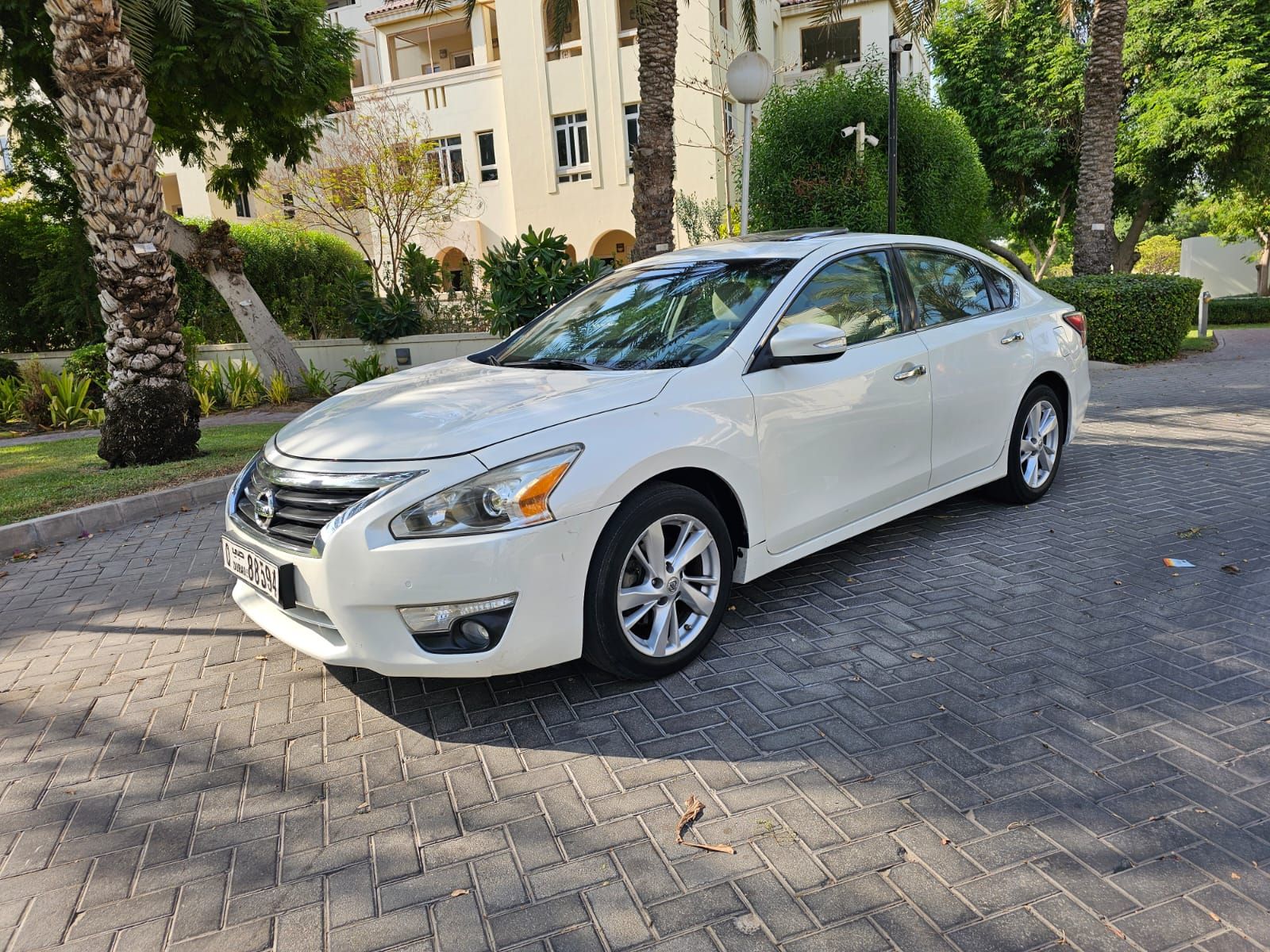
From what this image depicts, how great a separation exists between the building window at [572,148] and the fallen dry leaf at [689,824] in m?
25.5

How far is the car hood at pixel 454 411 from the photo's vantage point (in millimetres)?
3207

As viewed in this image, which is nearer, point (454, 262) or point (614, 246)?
point (614, 246)

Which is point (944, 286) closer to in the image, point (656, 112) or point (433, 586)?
point (433, 586)

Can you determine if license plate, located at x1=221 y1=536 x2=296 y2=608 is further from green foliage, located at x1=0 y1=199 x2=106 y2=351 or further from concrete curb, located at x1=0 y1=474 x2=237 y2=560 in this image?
green foliage, located at x1=0 y1=199 x2=106 y2=351

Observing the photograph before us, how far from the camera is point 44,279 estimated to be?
1780 centimetres

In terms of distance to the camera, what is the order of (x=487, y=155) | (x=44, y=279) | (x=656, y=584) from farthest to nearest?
(x=487, y=155) → (x=44, y=279) → (x=656, y=584)

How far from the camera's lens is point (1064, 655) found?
11.8 feet

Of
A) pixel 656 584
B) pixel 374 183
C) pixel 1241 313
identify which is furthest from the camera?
pixel 1241 313

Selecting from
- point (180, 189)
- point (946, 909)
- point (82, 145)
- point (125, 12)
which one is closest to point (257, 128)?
point (125, 12)

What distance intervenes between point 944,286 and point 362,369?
11641 millimetres

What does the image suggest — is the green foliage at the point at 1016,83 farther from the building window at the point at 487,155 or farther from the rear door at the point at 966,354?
the rear door at the point at 966,354

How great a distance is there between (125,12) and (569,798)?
40.9 ft

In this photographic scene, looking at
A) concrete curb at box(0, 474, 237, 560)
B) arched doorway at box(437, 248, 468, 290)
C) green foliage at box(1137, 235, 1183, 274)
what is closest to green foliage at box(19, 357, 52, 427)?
concrete curb at box(0, 474, 237, 560)

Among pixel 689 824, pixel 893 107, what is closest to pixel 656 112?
pixel 893 107
